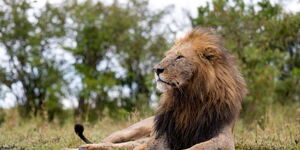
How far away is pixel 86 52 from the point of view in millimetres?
16938

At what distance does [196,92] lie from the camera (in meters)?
4.60

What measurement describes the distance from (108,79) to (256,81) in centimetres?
548

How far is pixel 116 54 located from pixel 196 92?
509 inches

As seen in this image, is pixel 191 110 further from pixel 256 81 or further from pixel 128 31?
pixel 128 31

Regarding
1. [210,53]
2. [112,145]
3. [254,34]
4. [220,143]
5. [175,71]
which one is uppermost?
[254,34]

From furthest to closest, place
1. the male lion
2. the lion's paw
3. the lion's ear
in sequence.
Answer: the lion's paw < the lion's ear < the male lion

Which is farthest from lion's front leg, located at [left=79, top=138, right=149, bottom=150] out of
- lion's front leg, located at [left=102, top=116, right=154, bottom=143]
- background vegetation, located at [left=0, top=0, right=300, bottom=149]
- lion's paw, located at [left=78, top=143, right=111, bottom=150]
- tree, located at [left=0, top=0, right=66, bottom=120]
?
tree, located at [left=0, top=0, right=66, bottom=120]

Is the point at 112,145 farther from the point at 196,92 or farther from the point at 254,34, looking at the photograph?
the point at 254,34

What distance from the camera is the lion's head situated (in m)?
4.60

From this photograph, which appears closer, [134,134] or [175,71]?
[175,71]

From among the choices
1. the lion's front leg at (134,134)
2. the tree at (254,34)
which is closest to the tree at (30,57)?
the tree at (254,34)

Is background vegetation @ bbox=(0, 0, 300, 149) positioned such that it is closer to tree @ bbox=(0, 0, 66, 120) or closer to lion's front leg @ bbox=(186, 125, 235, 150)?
tree @ bbox=(0, 0, 66, 120)

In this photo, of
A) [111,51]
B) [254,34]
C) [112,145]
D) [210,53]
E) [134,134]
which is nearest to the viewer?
[210,53]

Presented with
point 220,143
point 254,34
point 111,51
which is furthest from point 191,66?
point 111,51
